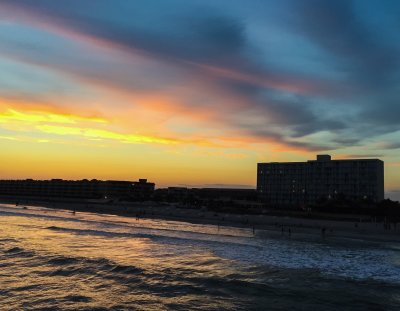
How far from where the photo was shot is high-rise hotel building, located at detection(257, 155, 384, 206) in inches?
6383

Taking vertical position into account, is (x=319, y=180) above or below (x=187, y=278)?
above

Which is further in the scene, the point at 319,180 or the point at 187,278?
the point at 319,180

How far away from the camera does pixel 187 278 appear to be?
23.0m

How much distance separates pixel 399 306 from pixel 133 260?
59.7 feet

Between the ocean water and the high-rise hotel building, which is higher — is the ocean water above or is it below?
below

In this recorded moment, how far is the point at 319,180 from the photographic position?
17562 cm

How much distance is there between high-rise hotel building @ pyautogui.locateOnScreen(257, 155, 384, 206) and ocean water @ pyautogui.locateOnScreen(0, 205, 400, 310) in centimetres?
12448

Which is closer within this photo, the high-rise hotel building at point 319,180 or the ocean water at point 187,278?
the ocean water at point 187,278

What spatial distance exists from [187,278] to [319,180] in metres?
162

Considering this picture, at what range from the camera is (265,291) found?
20.3 m

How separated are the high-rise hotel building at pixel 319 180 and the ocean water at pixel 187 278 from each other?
124 metres

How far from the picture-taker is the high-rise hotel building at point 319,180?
162m

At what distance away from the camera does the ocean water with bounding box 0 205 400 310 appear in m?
17.7

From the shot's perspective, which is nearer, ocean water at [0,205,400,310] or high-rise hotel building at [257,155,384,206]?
ocean water at [0,205,400,310]
